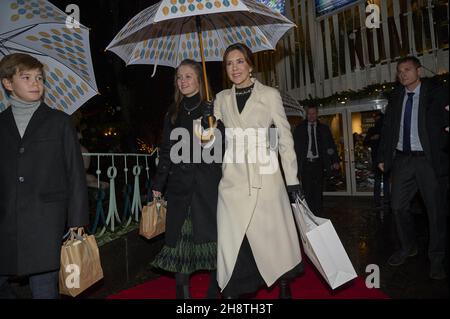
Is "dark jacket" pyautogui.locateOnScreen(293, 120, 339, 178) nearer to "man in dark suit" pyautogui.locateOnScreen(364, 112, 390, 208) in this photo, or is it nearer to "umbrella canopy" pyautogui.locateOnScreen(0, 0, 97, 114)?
"man in dark suit" pyautogui.locateOnScreen(364, 112, 390, 208)

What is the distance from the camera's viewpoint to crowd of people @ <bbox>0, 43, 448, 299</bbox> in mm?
2602

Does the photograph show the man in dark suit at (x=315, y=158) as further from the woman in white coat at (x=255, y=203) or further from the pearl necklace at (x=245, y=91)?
the pearl necklace at (x=245, y=91)

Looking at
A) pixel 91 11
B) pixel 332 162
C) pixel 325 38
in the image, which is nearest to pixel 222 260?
pixel 332 162

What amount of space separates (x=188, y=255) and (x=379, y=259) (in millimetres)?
2434

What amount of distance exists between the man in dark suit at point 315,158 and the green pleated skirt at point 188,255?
11.7ft

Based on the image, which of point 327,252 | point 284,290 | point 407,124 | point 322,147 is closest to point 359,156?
point 322,147

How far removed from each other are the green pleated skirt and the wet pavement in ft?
3.23

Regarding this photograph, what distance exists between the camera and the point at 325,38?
10211 mm

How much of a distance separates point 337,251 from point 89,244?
5.85 ft

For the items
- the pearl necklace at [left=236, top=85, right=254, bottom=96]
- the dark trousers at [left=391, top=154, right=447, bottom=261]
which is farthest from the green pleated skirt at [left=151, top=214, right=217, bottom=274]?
the dark trousers at [left=391, top=154, right=447, bottom=261]

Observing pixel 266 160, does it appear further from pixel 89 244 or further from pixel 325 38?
pixel 325 38

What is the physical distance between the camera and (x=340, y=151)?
10016mm

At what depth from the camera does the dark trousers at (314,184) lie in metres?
6.43

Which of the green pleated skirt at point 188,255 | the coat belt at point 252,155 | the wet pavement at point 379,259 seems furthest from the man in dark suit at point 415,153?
the green pleated skirt at point 188,255
